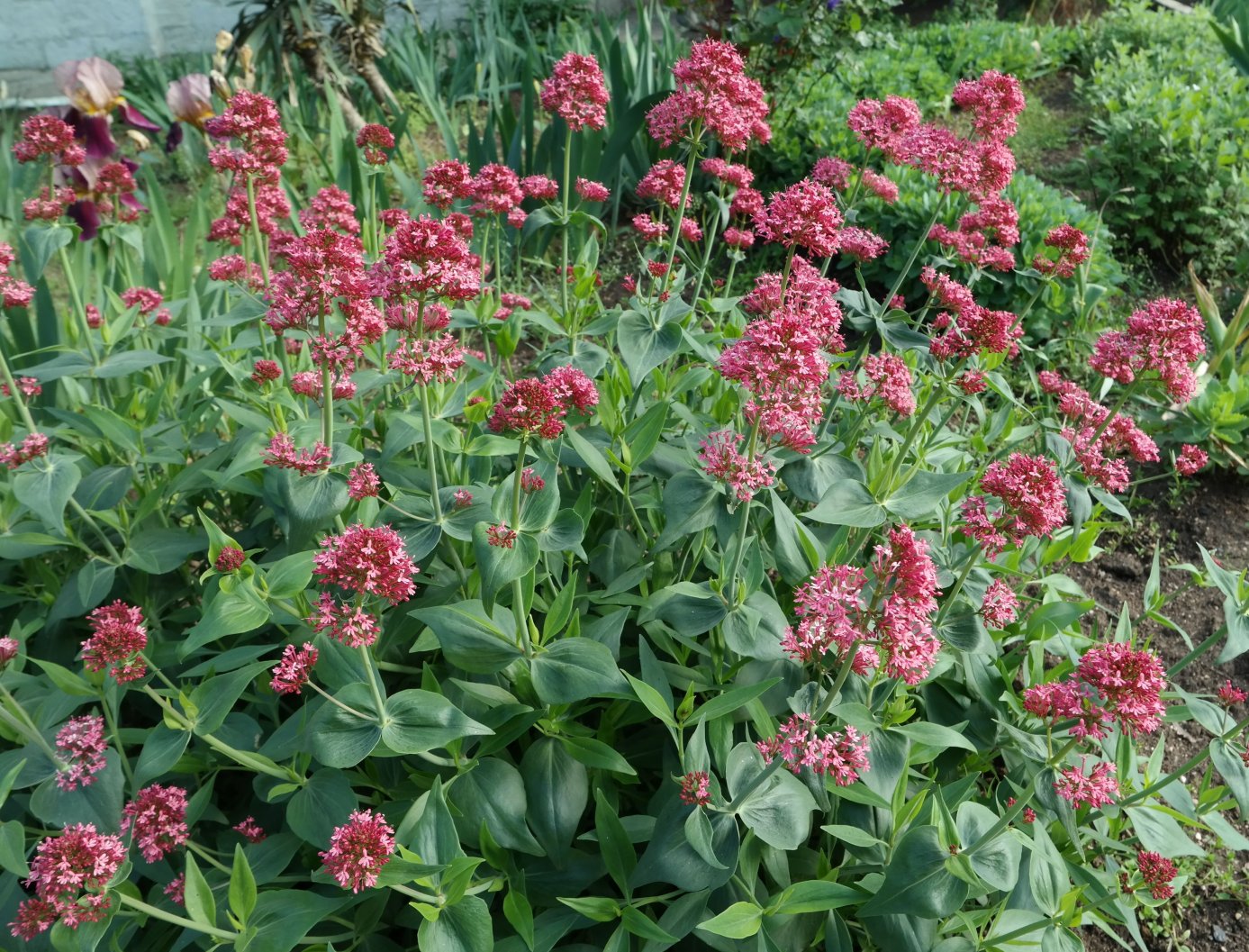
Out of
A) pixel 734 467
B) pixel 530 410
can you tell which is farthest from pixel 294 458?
pixel 734 467

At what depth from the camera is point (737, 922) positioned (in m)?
1.72

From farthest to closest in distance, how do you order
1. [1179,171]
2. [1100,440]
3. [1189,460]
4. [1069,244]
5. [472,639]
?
[1179,171], [1189,460], [1069,244], [1100,440], [472,639]

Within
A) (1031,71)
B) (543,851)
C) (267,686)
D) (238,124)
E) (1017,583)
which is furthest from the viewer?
(1031,71)

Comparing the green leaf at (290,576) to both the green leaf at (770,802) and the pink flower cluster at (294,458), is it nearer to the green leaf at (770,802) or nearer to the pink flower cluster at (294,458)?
the pink flower cluster at (294,458)

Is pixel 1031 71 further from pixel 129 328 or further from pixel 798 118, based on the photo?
pixel 129 328

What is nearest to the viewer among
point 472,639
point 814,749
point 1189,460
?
point 814,749

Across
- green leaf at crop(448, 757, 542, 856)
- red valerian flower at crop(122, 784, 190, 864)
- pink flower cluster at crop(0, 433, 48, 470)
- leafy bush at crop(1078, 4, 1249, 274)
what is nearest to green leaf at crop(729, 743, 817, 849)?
green leaf at crop(448, 757, 542, 856)

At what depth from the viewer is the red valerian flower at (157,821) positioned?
1676 mm

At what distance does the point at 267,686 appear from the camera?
2.15m

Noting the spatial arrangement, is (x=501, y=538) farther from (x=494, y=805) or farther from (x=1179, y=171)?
(x=1179, y=171)

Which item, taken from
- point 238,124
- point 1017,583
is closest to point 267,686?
point 238,124

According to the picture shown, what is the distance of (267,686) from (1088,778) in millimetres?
1988

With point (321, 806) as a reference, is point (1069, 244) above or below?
above

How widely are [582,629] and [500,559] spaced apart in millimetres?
498
